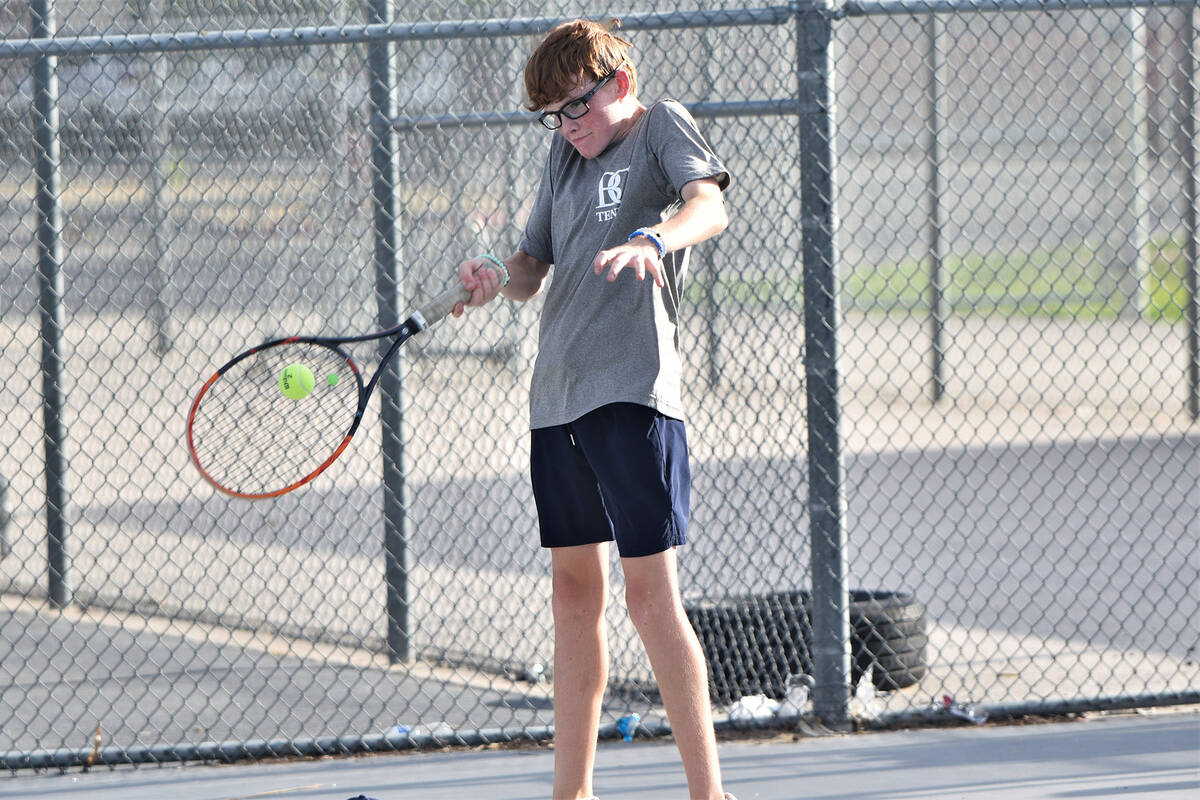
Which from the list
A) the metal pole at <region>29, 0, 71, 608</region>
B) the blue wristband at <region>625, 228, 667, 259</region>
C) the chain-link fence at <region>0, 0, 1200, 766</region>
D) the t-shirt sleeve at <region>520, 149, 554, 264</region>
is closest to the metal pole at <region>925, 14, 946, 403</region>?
the chain-link fence at <region>0, 0, 1200, 766</region>

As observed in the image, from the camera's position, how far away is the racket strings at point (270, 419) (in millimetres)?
2973

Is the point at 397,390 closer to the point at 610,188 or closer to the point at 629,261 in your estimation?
the point at 610,188

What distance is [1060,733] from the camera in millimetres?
3631

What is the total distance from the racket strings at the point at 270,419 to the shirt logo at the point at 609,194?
0.67 metres

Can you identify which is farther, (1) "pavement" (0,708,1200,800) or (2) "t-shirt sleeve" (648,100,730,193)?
(1) "pavement" (0,708,1200,800)

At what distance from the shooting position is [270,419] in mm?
3092

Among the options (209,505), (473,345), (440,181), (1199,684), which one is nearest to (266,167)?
(440,181)

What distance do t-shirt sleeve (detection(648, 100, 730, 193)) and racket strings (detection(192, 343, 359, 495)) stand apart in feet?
2.77

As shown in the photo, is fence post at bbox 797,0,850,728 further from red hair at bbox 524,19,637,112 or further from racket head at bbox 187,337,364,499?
racket head at bbox 187,337,364,499

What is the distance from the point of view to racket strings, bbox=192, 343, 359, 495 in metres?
2.97

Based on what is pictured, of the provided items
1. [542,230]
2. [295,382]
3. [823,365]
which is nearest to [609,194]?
[542,230]

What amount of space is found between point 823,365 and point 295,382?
1.51 m

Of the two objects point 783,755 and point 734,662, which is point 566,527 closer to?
point 783,755

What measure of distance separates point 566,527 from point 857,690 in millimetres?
1534
